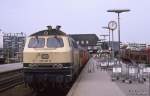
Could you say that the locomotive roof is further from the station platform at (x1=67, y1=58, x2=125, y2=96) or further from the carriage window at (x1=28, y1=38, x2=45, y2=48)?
the station platform at (x1=67, y1=58, x2=125, y2=96)

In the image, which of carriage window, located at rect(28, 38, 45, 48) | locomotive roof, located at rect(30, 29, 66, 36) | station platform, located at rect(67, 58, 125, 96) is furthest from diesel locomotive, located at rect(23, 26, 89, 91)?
station platform, located at rect(67, 58, 125, 96)

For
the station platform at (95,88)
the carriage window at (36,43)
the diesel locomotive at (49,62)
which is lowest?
the station platform at (95,88)

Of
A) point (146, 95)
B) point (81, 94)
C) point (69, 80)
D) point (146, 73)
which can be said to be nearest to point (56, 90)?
point (69, 80)

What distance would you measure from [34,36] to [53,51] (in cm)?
144

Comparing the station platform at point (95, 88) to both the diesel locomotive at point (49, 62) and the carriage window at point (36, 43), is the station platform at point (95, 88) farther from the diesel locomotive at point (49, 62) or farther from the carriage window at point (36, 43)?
the carriage window at point (36, 43)

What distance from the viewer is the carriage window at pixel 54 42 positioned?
64.0 feet

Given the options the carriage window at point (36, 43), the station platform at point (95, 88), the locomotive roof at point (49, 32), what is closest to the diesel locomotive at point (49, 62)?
the carriage window at point (36, 43)

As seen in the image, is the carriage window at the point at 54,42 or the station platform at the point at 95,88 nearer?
the station platform at the point at 95,88

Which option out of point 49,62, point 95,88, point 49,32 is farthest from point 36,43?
point 95,88

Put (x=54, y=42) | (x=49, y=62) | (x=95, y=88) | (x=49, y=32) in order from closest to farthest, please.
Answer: (x=95, y=88)
(x=49, y=62)
(x=54, y=42)
(x=49, y=32)

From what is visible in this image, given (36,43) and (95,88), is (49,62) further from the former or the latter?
(95,88)

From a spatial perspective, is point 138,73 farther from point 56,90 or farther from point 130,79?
point 56,90

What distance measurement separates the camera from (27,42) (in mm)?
19938

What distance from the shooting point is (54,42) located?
64.6 ft
